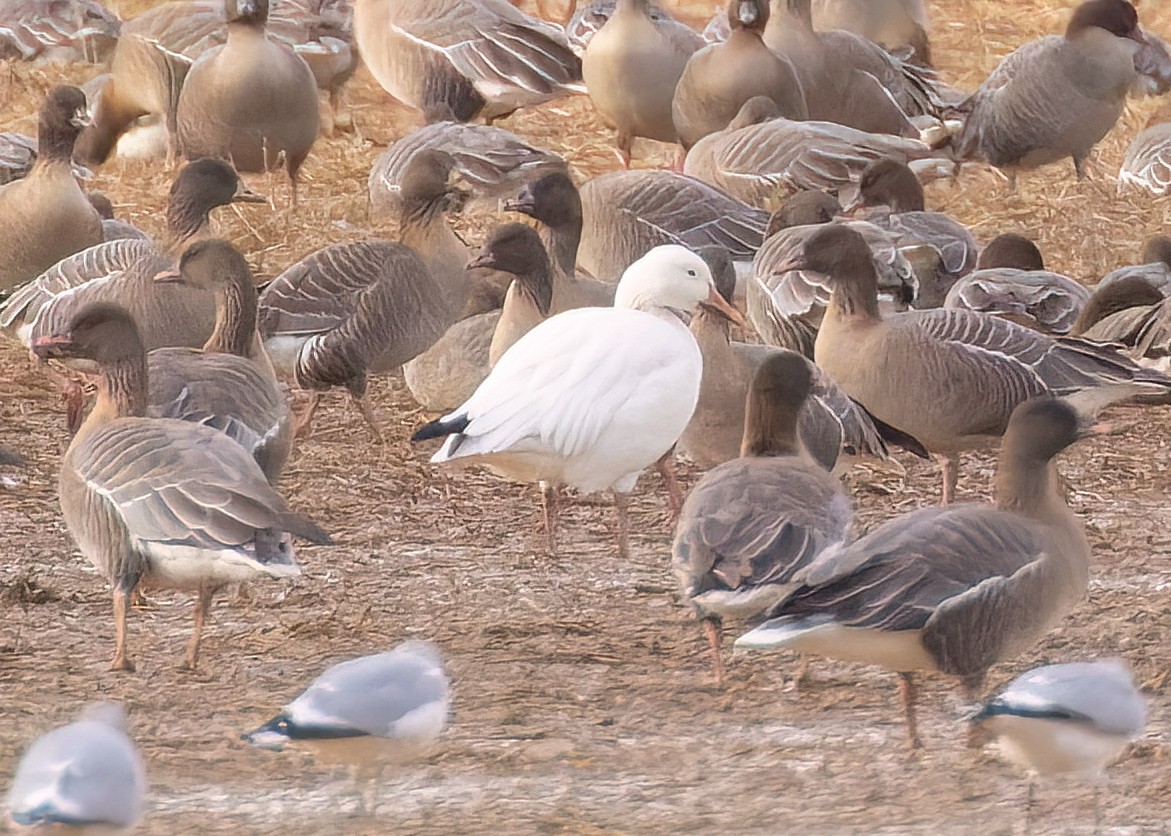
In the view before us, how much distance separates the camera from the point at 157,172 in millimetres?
11109

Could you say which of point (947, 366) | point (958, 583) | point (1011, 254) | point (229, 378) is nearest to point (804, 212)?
point (1011, 254)

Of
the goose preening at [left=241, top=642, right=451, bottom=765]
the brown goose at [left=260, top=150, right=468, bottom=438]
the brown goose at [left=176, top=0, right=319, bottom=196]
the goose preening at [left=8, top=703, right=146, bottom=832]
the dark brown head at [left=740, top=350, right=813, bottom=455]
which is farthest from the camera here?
the brown goose at [left=176, top=0, right=319, bottom=196]

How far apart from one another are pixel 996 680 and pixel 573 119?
25.8ft

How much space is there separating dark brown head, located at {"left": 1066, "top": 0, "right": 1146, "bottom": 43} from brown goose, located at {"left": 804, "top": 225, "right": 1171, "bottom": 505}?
479cm

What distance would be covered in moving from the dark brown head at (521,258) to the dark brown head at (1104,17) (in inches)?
201

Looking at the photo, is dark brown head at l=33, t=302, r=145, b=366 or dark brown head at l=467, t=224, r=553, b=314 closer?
dark brown head at l=33, t=302, r=145, b=366

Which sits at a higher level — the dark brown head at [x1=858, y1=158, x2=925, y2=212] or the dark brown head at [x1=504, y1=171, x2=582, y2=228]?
the dark brown head at [x1=504, y1=171, x2=582, y2=228]

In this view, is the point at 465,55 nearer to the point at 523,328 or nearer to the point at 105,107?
the point at 105,107

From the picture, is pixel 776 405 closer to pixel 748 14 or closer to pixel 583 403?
pixel 583 403

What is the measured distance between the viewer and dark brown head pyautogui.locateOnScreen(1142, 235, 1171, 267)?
822cm

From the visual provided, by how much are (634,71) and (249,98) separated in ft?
7.06

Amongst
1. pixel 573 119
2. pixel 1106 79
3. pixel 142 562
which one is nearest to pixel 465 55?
pixel 573 119

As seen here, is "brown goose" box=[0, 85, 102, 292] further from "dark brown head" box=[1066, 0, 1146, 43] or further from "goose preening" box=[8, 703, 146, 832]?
"dark brown head" box=[1066, 0, 1146, 43]

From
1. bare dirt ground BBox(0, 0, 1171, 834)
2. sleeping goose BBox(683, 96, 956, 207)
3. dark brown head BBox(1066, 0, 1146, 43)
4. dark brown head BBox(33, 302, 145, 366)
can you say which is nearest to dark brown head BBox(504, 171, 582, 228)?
bare dirt ground BBox(0, 0, 1171, 834)
